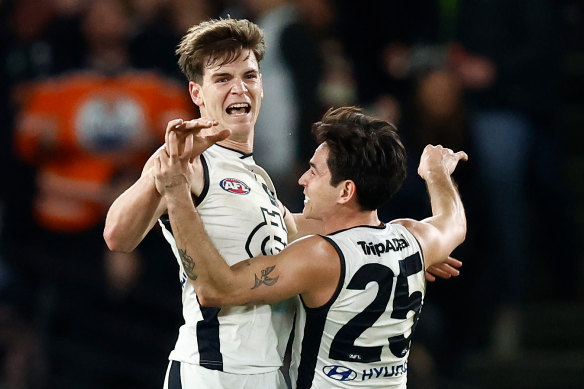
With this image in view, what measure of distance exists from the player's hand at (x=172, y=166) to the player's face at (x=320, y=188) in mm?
670

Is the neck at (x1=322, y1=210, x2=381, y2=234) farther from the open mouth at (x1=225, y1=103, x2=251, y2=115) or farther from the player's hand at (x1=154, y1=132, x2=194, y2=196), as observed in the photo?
the player's hand at (x1=154, y1=132, x2=194, y2=196)

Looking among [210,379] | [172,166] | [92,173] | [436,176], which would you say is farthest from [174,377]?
[92,173]

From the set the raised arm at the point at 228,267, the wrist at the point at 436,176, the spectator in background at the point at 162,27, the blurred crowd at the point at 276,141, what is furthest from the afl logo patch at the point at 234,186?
the spectator in background at the point at 162,27

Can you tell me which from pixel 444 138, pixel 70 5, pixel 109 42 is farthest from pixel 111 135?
pixel 444 138

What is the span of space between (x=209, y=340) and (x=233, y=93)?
103 centimetres

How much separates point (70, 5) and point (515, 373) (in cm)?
468

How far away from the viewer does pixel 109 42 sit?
7852mm

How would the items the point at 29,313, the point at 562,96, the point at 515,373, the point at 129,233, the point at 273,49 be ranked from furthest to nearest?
the point at 562,96, the point at 515,373, the point at 273,49, the point at 29,313, the point at 129,233

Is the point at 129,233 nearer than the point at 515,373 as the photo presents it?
Yes

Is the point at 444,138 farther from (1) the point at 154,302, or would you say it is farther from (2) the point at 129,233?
(2) the point at 129,233

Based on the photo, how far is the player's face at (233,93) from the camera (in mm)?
4453

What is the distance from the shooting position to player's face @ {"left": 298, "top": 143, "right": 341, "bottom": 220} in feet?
14.5

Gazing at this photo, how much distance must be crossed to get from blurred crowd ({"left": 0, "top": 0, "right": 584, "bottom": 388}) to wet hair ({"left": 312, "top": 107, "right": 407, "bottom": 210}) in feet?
11.3

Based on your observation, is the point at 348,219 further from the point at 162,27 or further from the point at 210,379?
the point at 162,27
